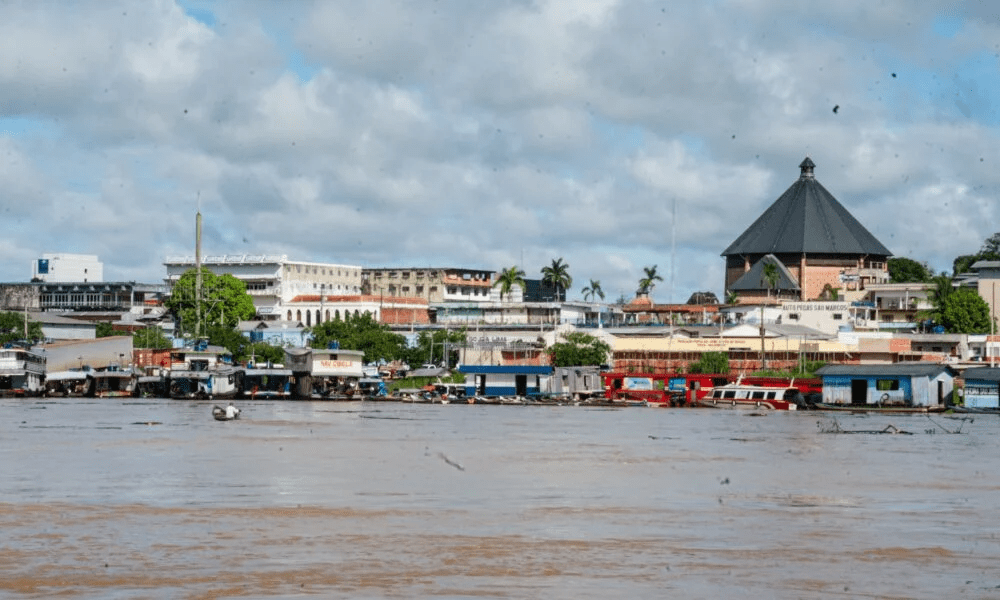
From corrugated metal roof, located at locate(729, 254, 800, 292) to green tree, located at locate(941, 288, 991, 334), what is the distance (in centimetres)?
4121

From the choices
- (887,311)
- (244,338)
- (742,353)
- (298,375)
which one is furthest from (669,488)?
(887,311)

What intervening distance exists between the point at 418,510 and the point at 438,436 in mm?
31060

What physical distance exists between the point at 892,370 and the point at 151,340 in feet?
284

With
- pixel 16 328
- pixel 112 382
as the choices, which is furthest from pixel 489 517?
pixel 16 328

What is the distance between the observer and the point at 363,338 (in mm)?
143875

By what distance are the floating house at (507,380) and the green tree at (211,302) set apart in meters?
47.4

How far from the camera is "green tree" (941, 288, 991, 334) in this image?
14762 cm

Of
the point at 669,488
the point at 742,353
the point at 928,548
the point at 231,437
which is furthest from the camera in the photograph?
the point at 742,353

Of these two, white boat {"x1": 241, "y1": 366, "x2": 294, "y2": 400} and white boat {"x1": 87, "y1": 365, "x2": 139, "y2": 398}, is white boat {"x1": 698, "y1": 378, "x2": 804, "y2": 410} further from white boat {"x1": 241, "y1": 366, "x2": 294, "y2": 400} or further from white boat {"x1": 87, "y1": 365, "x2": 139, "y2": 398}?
white boat {"x1": 87, "y1": 365, "x2": 139, "y2": 398}

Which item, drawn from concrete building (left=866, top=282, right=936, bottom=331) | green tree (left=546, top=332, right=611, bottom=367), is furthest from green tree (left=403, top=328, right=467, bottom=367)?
concrete building (left=866, top=282, right=936, bottom=331)

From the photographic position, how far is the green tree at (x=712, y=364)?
131 meters

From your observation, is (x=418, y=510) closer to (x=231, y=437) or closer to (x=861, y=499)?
(x=861, y=499)

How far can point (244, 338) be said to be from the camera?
160 metres

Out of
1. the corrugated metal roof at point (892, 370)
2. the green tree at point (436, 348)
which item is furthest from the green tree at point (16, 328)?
the corrugated metal roof at point (892, 370)
